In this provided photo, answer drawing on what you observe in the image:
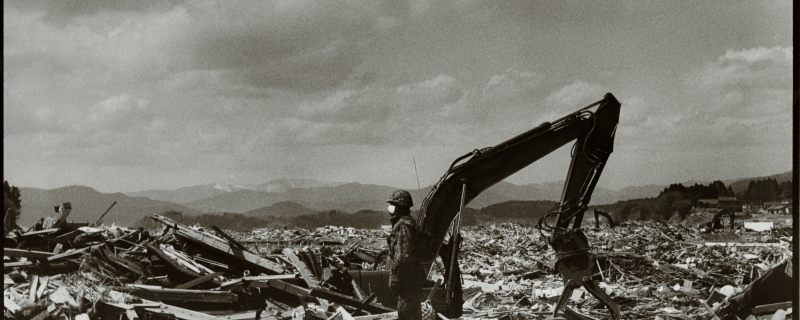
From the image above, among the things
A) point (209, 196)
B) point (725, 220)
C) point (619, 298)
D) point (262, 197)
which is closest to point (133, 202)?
point (209, 196)

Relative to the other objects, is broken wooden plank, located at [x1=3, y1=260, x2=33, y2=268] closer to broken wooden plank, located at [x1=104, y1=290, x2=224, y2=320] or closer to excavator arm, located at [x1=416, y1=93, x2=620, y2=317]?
broken wooden plank, located at [x1=104, y1=290, x2=224, y2=320]

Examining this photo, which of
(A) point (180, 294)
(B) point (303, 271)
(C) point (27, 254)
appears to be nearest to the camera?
(A) point (180, 294)

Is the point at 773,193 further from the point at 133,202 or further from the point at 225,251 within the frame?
the point at 133,202

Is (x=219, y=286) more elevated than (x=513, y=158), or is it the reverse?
(x=513, y=158)

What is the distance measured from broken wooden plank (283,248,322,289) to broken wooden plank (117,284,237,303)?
4.25 ft

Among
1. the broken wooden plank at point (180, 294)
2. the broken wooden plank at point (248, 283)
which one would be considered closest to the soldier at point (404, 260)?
the broken wooden plank at point (248, 283)

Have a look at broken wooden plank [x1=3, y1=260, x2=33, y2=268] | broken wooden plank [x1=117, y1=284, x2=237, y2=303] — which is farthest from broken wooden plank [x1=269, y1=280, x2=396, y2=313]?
broken wooden plank [x1=3, y1=260, x2=33, y2=268]

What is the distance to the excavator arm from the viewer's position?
8.55m

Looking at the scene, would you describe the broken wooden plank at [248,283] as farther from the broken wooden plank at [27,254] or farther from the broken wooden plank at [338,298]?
the broken wooden plank at [27,254]

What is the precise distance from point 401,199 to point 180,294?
4868 mm

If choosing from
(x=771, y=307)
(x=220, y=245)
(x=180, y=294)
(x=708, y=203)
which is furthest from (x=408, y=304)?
(x=708, y=203)

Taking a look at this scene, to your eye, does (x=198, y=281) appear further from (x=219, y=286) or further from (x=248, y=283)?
(x=248, y=283)

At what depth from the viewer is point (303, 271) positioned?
11.5 meters

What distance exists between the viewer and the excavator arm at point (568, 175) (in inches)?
336
